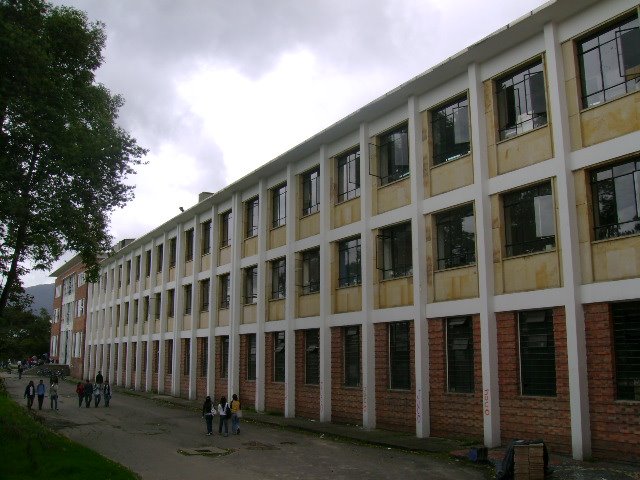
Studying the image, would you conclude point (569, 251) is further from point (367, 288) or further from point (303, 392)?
point (303, 392)

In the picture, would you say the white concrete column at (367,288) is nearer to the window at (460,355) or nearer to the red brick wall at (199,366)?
the window at (460,355)

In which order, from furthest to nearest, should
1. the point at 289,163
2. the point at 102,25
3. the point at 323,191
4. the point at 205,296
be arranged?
the point at 205,296
the point at 289,163
the point at 323,191
the point at 102,25

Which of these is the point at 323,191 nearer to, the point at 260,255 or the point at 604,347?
the point at 260,255

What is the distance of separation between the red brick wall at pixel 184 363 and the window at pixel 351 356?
650 inches

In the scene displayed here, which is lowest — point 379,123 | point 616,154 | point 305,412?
point 305,412

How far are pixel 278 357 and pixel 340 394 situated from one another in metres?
5.46

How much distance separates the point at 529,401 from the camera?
1698 centimetres

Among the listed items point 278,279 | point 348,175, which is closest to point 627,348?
point 348,175

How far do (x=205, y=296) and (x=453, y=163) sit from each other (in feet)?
69.6

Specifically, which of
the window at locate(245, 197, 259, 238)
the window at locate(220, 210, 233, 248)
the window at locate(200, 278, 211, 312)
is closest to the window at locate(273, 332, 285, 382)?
the window at locate(245, 197, 259, 238)

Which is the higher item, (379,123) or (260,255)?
(379,123)

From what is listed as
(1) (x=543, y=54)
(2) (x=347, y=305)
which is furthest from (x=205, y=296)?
(1) (x=543, y=54)

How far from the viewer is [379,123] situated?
77.7ft

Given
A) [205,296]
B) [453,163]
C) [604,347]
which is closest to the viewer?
[604,347]
